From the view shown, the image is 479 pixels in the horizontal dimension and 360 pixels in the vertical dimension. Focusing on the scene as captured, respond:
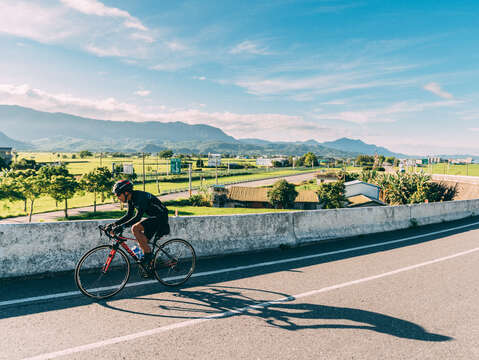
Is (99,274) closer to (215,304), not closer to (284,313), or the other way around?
(215,304)

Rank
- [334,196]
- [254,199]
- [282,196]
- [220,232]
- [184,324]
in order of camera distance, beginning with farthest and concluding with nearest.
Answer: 1. [254,199]
2. [282,196]
3. [334,196]
4. [220,232]
5. [184,324]

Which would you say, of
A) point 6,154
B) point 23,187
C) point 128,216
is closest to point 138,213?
point 128,216

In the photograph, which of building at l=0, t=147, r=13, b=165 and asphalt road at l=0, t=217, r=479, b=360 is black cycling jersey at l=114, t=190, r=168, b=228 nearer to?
asphalt road at l=0, t=217, r=479, b=360

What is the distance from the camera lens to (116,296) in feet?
17.2

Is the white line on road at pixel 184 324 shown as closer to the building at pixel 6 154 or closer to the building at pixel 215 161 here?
the building at pixel 215 161

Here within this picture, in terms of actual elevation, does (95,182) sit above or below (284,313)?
below

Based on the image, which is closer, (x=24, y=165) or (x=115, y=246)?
(x=115, y=246)

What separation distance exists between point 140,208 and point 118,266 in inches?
59.7

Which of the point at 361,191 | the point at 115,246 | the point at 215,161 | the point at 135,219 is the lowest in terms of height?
the point at 361,191

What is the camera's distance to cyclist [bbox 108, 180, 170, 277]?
5.40 meters

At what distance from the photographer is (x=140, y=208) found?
→ 5418 millimetres

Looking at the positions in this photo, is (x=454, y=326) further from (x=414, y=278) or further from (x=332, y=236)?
(x=332, y=236)

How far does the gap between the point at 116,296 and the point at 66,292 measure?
0.87m

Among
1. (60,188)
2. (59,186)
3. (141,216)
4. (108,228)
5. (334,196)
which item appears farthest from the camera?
(334,196)
